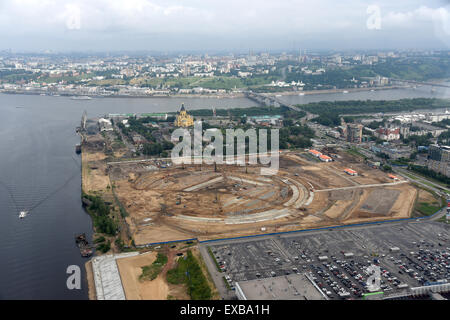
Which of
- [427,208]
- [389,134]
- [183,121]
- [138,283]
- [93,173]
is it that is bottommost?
[138,283]

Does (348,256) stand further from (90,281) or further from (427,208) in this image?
(90,281)

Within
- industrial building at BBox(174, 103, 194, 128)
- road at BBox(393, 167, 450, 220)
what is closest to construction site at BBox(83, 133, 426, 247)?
road at BBox(393, 167, 450, 220)

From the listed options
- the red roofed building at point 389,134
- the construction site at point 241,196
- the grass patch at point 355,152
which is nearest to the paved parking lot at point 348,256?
the construction site at point 241,196

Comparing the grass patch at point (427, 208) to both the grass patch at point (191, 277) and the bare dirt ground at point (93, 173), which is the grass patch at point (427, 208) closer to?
the grass patch at point (191, 277)

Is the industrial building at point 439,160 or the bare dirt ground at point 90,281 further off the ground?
the industrial building at point 439,160

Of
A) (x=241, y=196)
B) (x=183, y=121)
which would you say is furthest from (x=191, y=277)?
(x=183, y=121)

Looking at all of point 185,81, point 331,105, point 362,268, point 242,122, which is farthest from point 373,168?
point 185,81
